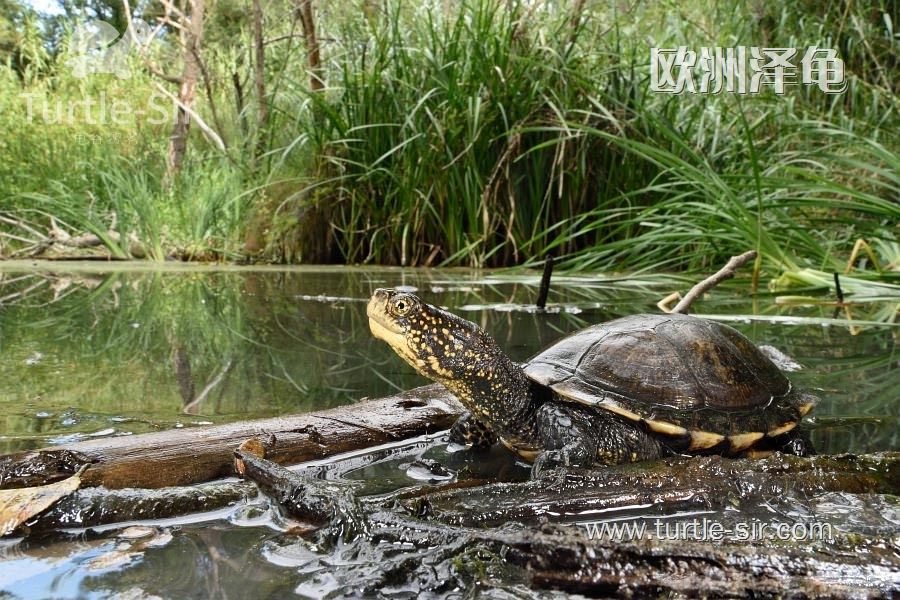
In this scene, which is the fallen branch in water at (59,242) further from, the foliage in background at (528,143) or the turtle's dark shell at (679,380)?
the turtle's dark shell at (679,380)

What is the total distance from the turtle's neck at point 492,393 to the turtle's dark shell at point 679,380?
80mm

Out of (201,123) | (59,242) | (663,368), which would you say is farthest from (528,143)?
(59,242)

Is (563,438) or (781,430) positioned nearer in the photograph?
(563,438)

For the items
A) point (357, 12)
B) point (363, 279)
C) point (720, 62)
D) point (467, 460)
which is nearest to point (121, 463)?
point (467, 460)

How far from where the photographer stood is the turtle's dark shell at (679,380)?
1.54 meters

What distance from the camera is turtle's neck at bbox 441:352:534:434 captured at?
1535mm

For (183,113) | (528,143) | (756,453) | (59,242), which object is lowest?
(756,453)

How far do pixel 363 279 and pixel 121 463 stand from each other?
3.35m

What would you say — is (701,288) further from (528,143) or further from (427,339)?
(528,143)

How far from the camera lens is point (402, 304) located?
154cm

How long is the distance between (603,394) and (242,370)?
3.75 feet

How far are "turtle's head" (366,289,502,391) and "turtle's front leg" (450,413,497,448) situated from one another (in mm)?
102

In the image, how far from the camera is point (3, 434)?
1.47 meters

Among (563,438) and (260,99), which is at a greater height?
(260,99)
